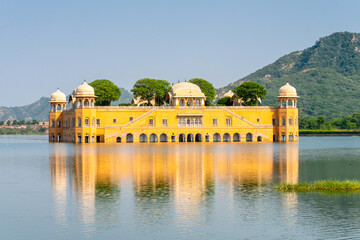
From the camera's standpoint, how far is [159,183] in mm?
26688

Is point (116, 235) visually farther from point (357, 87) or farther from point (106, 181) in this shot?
point (357, 87)

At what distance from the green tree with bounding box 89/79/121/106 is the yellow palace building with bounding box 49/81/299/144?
665cm

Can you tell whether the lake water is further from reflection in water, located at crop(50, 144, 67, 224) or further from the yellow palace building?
the yellow palace building

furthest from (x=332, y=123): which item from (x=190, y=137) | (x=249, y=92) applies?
(x=190, y=137)

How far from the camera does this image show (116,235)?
1636cm

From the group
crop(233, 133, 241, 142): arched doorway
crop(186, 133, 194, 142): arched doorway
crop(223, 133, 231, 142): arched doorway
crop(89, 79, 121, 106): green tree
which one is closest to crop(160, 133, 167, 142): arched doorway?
crop(186, 133, 194, 142): arched doorway

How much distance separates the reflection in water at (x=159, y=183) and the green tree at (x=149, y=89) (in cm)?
5287

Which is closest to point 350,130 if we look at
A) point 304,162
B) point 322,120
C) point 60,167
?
point 322,120

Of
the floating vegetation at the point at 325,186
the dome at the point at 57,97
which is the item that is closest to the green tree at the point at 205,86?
the dome at the point at 57,97

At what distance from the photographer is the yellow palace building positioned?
79.9 m

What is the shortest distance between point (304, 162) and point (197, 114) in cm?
4301

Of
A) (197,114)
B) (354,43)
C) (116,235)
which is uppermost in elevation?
(354,43)

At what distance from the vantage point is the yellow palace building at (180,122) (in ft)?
262

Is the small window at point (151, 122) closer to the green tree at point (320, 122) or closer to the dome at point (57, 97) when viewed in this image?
the dome at point (57, 97)
